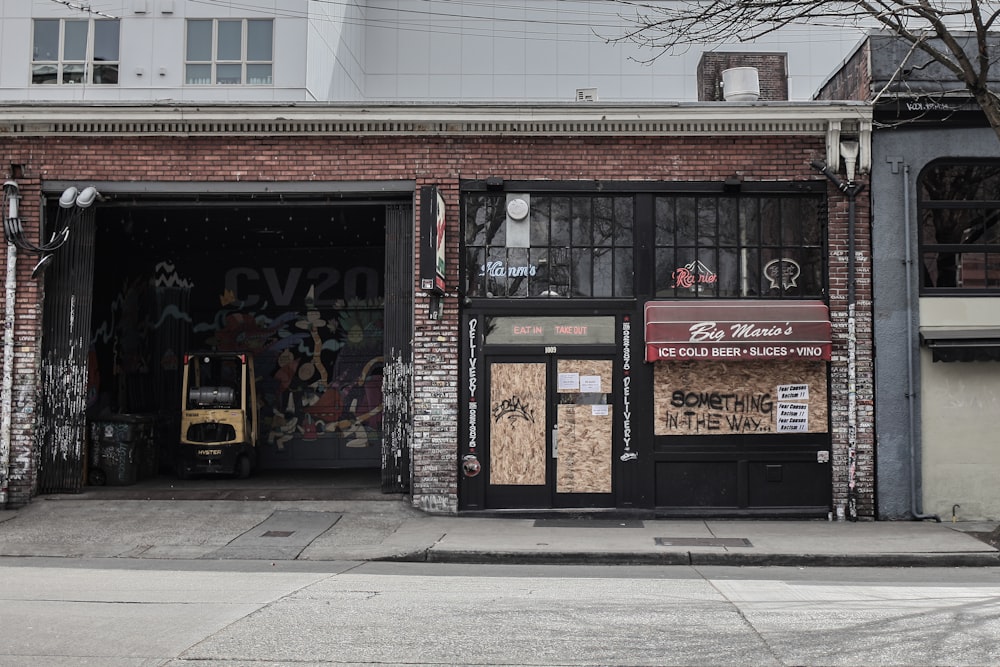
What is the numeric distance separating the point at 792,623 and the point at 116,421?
36.6 ft

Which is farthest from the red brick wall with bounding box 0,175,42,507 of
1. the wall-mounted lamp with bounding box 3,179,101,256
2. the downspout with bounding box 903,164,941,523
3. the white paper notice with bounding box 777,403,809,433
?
the downspout with bounding box 903,164,941,523

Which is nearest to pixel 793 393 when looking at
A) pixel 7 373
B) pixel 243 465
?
pixel 243 465

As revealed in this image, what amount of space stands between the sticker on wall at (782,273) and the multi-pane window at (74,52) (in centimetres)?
2079

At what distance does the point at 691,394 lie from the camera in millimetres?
12656

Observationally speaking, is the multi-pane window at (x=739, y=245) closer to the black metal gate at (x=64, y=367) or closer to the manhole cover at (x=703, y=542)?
the manhole cover at (x=703, y=542)

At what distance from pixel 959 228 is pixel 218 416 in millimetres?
11905

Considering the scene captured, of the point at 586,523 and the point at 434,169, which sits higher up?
the point at 434,169

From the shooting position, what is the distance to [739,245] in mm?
12805

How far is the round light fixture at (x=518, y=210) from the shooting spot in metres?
12.8

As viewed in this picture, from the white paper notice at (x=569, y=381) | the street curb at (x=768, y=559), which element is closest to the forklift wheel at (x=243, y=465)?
the white paper notice at (x=569, y=381)

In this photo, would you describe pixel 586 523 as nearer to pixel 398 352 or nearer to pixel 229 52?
pixel 398 352

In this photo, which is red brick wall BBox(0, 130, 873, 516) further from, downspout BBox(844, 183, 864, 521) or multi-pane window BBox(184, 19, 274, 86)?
multi-pane window BBox(184, 19, 274, 86)

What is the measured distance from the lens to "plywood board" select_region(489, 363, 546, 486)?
12656 mm

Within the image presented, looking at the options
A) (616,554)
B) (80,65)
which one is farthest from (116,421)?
(80,65)
